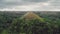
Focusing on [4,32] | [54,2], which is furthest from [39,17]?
[4,32]

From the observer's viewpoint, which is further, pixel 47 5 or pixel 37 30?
pixel 47 5

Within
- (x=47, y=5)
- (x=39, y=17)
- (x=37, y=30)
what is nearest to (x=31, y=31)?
(x=37, y=30)

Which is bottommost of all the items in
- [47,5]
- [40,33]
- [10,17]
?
[40,33]

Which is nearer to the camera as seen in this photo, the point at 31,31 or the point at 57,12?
the point at 31,31

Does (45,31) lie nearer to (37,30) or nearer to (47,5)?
(37,30)

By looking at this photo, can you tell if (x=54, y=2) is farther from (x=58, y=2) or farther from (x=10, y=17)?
(x=10, y=17)

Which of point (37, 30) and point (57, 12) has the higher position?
point (57, 12)
